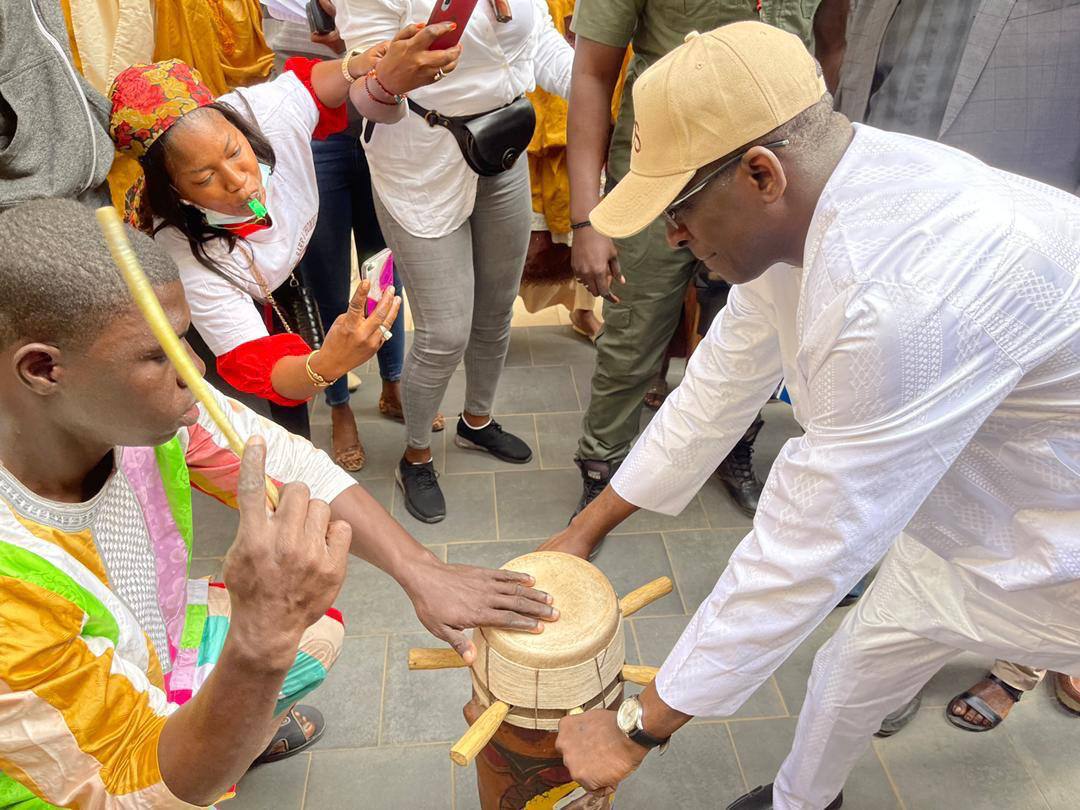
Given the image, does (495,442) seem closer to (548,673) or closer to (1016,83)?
(548,673)

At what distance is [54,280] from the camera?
3.52 feet

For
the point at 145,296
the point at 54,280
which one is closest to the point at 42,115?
the point at 54,280

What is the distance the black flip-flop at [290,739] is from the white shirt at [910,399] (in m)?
1.24

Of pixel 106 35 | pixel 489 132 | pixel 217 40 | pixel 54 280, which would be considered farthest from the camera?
pixel 217 40

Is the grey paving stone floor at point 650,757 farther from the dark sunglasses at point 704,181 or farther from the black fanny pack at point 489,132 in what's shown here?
the dark sunglasses at point 704,181

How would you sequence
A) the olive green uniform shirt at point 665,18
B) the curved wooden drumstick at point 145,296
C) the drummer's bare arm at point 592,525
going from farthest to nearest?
1. the olive green uniform shirt at point 665,18
2. the drummer's bare arm at point 592,525
3. the curved wooden drumstick at point 145,296

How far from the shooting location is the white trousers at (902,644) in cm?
150

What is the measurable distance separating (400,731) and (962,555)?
1.52m

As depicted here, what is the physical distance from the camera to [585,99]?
7.79 ft

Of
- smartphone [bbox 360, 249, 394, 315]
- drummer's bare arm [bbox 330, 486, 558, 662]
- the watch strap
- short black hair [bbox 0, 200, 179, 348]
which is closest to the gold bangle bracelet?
smartphone [bbox 360, 249, 394, 315]

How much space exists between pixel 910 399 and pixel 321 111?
188cm

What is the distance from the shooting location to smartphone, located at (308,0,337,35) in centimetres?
250

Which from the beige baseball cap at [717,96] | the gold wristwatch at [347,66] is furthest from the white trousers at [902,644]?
the gold wristwatch at [347,66]

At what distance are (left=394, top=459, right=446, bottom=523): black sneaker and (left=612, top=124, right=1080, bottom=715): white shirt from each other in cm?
167
